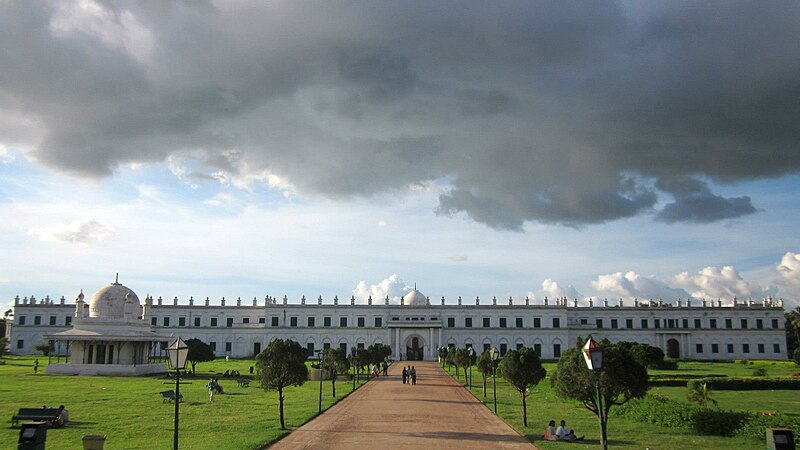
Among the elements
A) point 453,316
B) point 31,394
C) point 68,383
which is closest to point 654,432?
point 31,394

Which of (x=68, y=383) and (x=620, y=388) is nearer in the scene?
(x=620, y=388)

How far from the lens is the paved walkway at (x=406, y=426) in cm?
2058

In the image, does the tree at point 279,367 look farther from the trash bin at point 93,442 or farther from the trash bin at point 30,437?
the trash bin at point 30,437

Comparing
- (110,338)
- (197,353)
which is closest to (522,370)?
(197,353)

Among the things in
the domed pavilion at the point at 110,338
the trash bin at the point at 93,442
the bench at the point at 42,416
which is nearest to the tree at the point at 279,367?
the bench at the point at 42,416

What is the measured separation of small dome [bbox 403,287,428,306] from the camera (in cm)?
9569

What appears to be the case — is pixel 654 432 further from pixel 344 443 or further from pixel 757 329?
pixel 757 329

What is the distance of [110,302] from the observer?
197 feet

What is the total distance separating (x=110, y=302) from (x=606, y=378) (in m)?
52.1

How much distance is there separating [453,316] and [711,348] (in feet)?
124

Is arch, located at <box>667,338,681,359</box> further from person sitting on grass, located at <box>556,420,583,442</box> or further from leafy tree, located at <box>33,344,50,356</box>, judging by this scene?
leafy tree, located at <box>33,344,50,356</box>

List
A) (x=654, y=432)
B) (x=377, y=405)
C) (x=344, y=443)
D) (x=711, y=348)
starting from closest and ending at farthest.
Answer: (x=344, y=443) → (x=654, y=432) → (x=377, y=405) → (x=711, y=348)

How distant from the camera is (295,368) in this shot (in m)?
26.3

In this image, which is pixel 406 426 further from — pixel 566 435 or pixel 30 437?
pixel 30 437
